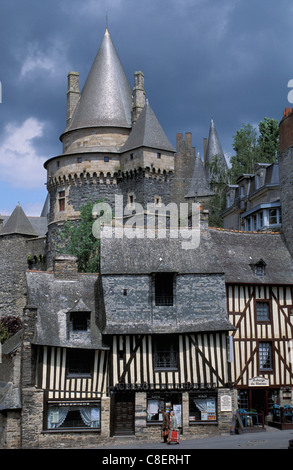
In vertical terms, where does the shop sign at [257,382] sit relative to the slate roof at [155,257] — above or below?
below

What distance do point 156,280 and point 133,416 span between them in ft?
14.9

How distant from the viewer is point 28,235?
44125mm

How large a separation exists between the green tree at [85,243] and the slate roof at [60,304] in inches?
339

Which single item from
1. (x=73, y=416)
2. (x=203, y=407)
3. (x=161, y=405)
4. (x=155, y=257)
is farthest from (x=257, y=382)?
(x=73, y=416)

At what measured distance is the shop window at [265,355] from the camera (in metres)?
22.5

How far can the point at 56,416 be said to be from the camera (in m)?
19.7

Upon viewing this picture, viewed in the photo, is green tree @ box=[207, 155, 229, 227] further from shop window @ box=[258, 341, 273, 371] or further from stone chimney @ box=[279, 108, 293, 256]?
shop window @ box=[258, 341, 273, 371]

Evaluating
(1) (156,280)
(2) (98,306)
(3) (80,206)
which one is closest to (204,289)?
(1) (156,280)

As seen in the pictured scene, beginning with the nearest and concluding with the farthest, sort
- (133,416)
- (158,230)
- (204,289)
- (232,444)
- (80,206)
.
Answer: (232,444) < (133,416) < (204,289) < (158,230) < (80,206)

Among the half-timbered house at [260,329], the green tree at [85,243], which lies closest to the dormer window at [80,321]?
the half-timbered house at [260,329]

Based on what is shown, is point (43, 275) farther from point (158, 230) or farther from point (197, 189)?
point (197, 189)

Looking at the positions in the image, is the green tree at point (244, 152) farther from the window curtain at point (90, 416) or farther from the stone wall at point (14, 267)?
the window curtain at point (90, 416)

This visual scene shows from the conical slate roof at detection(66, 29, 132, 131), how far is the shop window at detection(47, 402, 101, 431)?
24474 mm

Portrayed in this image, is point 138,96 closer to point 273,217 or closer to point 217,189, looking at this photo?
point 217,189
